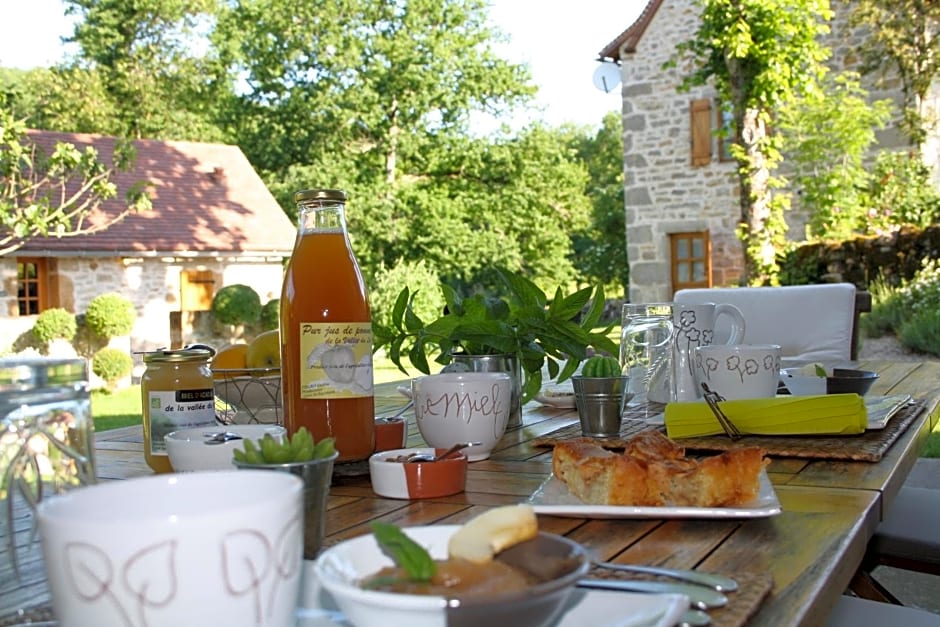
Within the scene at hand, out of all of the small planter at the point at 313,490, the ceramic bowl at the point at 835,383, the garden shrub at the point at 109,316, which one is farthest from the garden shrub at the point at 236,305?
the small planter at the point at 313,490

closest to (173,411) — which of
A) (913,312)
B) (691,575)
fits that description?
(691,575)

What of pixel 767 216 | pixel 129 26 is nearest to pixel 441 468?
pixel 767 216

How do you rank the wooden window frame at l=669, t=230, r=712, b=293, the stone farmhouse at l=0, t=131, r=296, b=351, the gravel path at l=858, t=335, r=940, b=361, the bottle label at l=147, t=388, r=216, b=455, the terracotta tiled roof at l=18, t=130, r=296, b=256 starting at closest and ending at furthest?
the bottle label at l=147, t=388, r=216, b=455
the gravel path at l=858, t=335, r=940, b=361
the stone farmhouse at l=0, t=131, r=296, b=351
the wooden window frame at l=669, t=230, r=712, b=293
the terracotta tiled roof at l=18, t=130, r=296, b=256

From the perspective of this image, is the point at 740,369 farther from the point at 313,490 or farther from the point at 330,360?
the point at 313,490

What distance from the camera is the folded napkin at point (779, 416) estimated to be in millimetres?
1264

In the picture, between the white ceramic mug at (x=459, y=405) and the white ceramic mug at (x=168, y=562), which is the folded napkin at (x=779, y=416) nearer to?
the white ceramic mug at (x=459, y=405)

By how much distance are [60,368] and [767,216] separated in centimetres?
864

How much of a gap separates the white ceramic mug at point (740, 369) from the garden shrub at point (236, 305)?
36.6 ft

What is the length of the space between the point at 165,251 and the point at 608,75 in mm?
6512

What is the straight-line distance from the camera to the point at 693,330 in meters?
1.71

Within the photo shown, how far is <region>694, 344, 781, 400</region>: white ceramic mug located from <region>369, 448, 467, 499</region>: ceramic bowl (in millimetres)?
605

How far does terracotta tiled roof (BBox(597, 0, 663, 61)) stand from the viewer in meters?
11.7

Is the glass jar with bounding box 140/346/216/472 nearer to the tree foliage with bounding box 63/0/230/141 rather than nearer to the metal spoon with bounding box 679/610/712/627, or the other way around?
the metal spoon with bounding box 679/610/712/627

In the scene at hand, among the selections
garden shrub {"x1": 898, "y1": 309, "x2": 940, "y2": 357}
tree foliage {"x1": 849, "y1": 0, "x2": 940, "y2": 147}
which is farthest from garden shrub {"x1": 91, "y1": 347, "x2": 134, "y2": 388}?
tree foliage {"x1": 849, "y1": 0, "x2": 940, "y2": 147}
